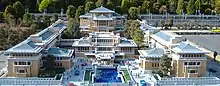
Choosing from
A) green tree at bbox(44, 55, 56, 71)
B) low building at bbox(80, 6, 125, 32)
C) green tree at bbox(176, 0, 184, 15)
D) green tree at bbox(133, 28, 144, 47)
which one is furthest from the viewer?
green tree at bbox(176, 0, 184, 15)

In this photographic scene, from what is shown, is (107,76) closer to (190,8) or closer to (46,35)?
(46,35)

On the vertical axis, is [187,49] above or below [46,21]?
below

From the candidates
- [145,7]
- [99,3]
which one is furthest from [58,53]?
[145,7]

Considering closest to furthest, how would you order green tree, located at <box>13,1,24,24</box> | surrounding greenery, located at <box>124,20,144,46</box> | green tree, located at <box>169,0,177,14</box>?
surrounding greenery, located at <box>124,20,144,46</box> < green tree, located at <box>13,1,24,24</box> < green tree, located at <box>169,0,177,14</box>

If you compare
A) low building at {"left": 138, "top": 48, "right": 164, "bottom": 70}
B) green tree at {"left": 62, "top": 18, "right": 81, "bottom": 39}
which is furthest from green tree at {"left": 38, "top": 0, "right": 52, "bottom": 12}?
low building at {"left": 138, "top": 48, "right": 164, "bottom": 70}

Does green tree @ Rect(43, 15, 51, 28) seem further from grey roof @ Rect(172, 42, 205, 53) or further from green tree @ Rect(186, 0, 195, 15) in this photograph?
green tree @ Rect(186, 0, 195, 15)

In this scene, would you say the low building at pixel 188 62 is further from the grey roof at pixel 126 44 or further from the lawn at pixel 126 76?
the grey roof at pixel 126 44

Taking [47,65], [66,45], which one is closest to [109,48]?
[66,45]
